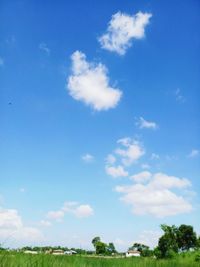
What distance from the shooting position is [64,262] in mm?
10008

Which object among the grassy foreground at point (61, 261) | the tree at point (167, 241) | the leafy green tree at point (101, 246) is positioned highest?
the leafy green tree at point (101, 246)

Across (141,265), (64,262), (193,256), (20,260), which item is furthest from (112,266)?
(193,256)

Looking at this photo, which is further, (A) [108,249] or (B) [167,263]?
(A) [108,249]

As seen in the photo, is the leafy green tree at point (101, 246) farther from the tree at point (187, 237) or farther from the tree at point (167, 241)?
the tree at point (167, 241)

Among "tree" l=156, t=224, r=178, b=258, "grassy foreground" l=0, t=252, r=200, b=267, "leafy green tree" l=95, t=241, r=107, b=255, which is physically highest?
"leafy green tree" l=95, t=241, r=107, b=255

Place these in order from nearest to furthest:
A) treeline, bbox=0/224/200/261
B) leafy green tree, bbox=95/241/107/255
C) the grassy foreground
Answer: the grassy foreground
treeline, bbox=0/224/200/261
leafy green tree, bbox=95/241/107/255

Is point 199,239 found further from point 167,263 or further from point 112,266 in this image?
point 112,266

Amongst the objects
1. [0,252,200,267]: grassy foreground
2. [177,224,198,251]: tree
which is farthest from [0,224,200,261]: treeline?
[0,252,200,267]: grassy foreground

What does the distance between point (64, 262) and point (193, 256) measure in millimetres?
18360

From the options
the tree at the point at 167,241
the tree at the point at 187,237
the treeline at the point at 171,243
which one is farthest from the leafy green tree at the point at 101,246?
the tree at the point at 167,241

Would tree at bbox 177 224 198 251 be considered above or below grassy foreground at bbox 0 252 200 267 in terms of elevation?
above

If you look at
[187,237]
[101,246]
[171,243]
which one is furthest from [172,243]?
[101,246]

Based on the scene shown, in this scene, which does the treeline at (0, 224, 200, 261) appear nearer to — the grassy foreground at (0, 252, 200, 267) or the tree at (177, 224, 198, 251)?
the tree at (177, 224, 198, 251)

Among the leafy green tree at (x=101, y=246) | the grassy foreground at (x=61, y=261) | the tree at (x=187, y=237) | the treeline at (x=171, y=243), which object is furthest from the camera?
the leafy green tree at (x=101, y=246)
